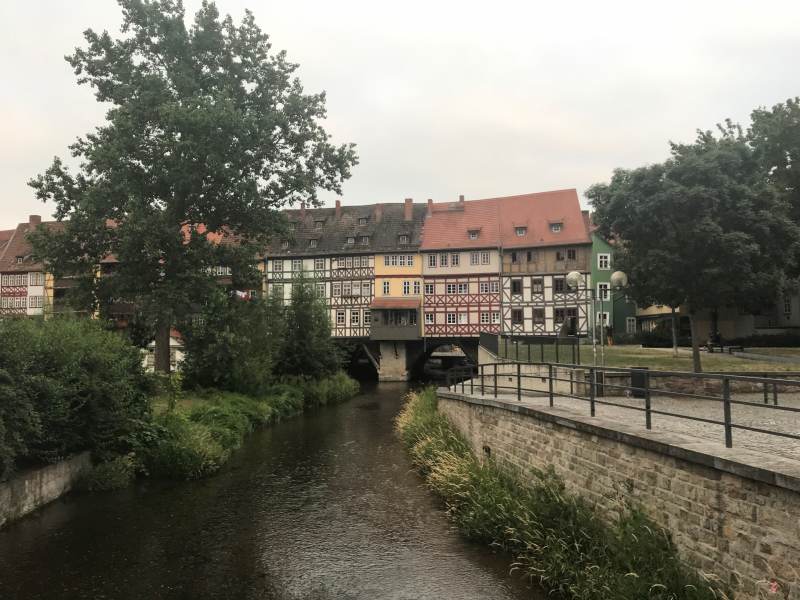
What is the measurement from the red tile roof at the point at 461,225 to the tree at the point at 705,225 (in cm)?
2297

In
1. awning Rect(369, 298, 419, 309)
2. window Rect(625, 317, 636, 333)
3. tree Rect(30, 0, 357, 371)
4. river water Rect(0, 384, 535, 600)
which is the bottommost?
river water Rect(0, 384, 535, 600)

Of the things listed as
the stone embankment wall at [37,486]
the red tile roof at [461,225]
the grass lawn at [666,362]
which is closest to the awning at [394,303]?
the red tile roof at [461,225]

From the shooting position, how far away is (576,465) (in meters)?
8.65

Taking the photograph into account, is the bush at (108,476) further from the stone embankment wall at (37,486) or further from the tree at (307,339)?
the tree at (307,339)

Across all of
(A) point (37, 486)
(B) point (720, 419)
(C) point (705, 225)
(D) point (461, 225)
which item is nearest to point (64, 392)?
(A) point (37, 486)

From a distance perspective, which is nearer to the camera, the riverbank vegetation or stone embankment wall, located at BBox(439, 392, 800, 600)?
stone embankment wall, located at BBox(439, 392, 800, 600)

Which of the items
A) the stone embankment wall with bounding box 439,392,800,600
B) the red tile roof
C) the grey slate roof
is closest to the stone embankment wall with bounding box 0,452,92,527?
the stone embankment wall with bounding box 439,392,800,600

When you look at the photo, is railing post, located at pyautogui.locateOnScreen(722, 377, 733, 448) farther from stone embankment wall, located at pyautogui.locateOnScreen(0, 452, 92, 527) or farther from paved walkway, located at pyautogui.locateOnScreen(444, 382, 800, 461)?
stone embankment wall, located at pyautogui.locateOnScreen(0, 452, 92, 527)

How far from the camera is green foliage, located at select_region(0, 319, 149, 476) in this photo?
392 inches

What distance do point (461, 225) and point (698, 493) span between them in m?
39.5

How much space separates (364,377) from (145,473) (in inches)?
1314

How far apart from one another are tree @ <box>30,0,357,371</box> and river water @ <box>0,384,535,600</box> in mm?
9452

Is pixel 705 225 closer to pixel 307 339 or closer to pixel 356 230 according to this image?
pixel 307 339

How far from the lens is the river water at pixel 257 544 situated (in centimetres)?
807
